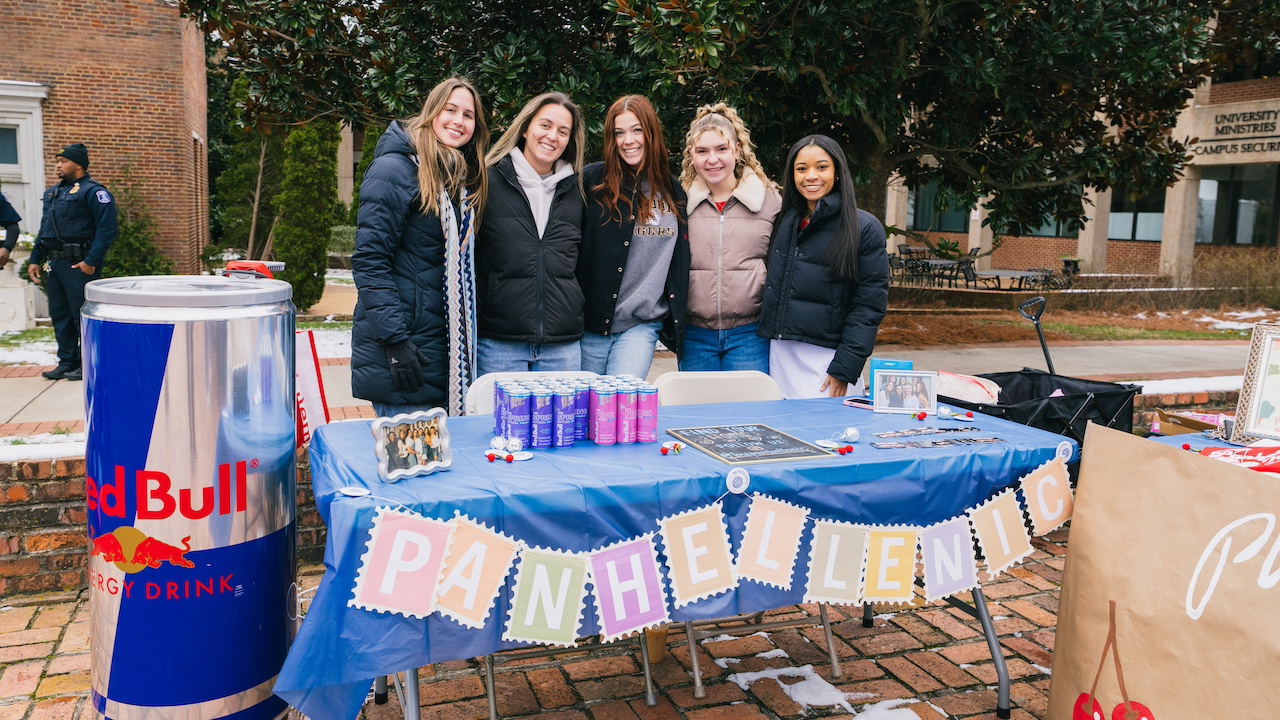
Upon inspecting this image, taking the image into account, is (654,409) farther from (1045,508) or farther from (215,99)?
(215,99)

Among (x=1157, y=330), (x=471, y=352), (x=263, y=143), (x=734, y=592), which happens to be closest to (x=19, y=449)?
(x=471, y=352)

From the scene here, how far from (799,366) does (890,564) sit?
151 centimetres

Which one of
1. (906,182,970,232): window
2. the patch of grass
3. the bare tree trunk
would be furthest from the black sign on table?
(906,182,970,232): window

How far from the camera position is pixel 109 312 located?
224 centimetres

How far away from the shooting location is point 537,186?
3.81 meters

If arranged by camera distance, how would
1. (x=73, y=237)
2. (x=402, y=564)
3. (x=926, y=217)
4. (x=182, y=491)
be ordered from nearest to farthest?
(x=402, y=564)
(x=182, y=491)
(x=73, y=237)
(x=926, y=217)

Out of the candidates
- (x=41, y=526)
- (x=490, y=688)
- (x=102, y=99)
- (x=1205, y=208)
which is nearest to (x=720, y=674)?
(x=490, y=688)

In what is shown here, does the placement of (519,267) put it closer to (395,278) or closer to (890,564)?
(395,278)

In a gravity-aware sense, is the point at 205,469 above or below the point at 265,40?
below

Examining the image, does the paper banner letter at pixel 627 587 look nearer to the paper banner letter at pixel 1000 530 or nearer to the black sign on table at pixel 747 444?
the black sign on table at pixel 747 444

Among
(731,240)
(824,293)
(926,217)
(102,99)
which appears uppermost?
(102,99)

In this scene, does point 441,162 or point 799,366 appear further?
point 799,366

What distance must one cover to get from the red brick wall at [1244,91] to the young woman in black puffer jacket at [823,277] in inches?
866

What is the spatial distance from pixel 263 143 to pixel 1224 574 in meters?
19.2
